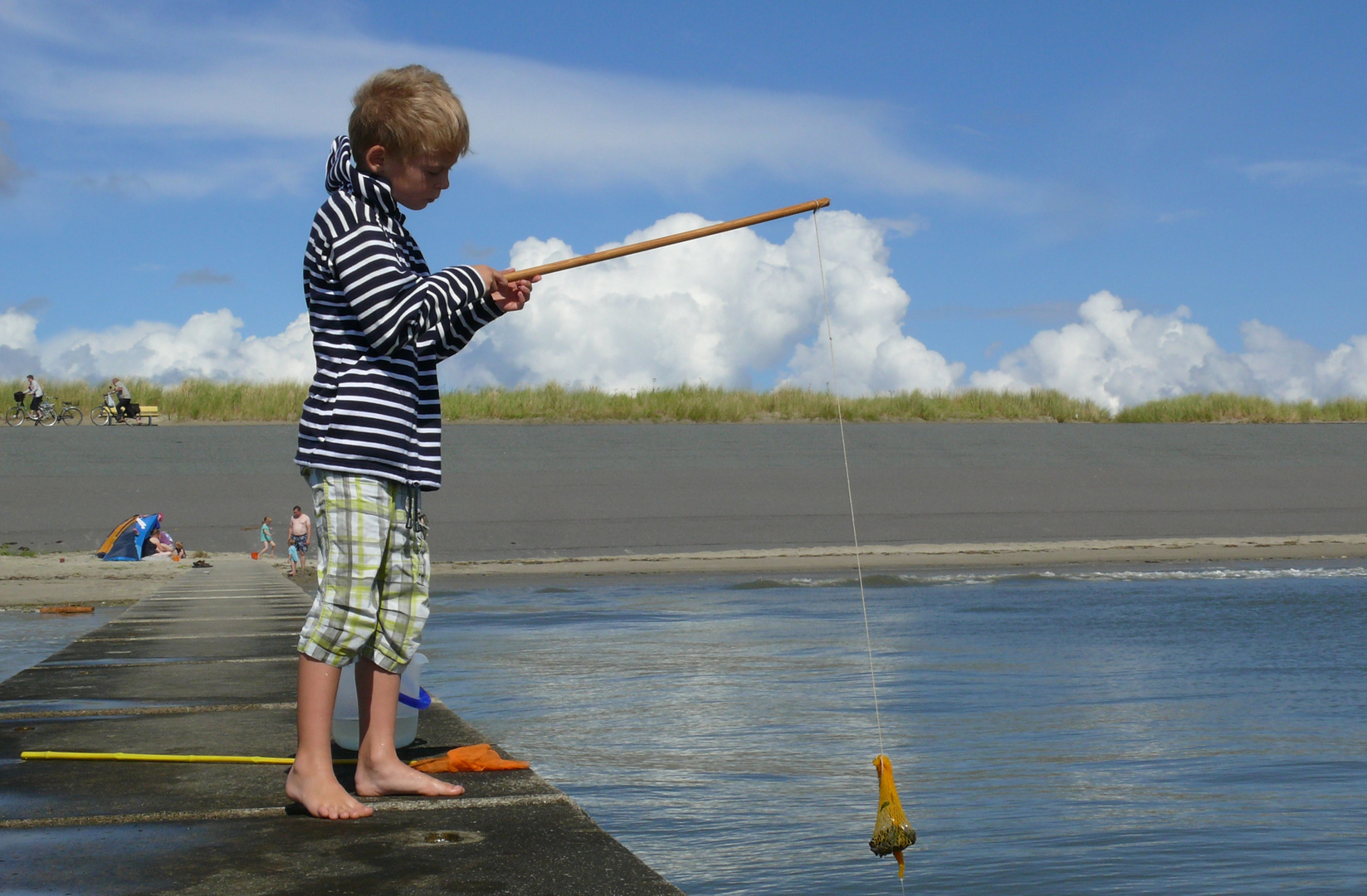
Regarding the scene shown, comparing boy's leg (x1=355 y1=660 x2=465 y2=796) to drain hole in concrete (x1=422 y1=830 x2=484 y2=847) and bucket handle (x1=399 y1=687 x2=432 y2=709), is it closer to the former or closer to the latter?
drain hole in concrete (x1=422 y1=830 x2=484 y2=847)

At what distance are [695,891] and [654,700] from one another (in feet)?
10.5

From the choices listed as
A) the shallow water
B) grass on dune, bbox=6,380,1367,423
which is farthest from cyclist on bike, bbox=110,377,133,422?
the shallow water

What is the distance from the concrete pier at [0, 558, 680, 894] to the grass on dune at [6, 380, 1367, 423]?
2518 cm

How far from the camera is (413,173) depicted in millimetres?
2814

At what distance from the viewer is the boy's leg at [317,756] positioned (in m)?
2.63

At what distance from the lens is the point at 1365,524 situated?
22812mm

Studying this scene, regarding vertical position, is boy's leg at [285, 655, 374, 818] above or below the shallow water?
above

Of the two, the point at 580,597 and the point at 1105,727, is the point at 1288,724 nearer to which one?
the point at 1105,727

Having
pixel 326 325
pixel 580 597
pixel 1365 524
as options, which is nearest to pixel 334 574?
pixel 326 325

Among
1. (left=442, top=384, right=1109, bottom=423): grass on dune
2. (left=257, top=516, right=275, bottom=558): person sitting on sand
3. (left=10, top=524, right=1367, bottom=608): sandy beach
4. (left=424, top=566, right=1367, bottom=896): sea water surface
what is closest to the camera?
(left=424, top=566, right=1367, bottom=896): sea water surface

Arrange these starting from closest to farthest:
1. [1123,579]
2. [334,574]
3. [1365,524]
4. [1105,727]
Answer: [334,574], [1105,727], [1123,579], [1365,524]

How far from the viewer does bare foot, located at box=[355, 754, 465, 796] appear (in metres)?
2.81

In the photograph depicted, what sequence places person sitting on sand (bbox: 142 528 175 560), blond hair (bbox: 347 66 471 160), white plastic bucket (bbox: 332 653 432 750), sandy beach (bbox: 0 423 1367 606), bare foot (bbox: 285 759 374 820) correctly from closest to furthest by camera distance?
bare foot (bbox: 285 759 374 820)
blond hair (bbox: 347 66 471 160)
white plastic bucket (bbox: 332 653 432 750)
person sitting on sand (bbox: 142 528 175 560)
sandy beach (bbox: 0 423 1367 606)

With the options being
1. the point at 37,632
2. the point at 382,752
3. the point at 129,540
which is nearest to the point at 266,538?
the point at 129,540
